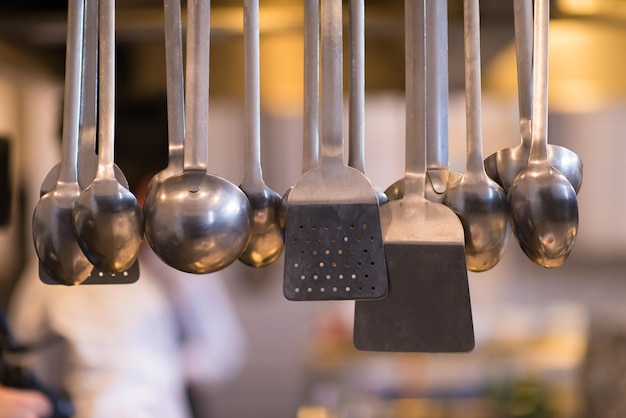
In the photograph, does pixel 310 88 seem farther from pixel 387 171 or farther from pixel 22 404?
pixel 387 171

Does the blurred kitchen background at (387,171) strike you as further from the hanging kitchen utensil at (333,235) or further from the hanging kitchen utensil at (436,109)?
the hanging kitchen utensil at (333,235)

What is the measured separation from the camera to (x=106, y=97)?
0.56 m

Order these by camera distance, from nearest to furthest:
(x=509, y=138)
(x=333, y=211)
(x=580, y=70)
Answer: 1. (x=333, y=211)
2. (x=580, y=70)
3. (x=509, y=138)

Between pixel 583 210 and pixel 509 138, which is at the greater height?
pixel 509 138

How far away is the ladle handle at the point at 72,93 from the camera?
57 centimetres

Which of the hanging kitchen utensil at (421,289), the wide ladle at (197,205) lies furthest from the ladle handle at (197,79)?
the hanging kitchen utensil at (421,289)

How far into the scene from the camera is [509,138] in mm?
2791

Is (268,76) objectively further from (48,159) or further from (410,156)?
(410,156)

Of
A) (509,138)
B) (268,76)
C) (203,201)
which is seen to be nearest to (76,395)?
(268,76)

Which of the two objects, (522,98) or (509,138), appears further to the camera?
(509,138)

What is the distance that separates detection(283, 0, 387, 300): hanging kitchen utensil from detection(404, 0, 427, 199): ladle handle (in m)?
0.04

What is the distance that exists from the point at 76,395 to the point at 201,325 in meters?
0.51

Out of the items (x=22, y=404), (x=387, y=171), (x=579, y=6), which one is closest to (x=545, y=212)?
(x=22, y=404)

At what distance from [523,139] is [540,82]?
0.06 m
